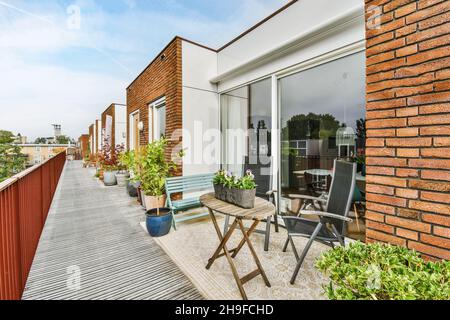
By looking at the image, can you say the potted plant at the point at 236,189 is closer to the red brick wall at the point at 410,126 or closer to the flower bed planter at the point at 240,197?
the flower bed planter at the point at 240,197

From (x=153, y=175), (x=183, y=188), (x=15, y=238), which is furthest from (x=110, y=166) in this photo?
(x=15, y=238)

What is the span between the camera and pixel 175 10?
4.49 meters

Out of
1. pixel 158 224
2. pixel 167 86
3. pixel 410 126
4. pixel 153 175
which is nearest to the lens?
pixel 410 126

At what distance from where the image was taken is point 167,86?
4.63 m

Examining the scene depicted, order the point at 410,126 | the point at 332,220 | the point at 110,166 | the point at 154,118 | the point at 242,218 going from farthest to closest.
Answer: the point at 110,166
the point at 154,118
the point at 332,220
the point at 242,218
the point at 410,126

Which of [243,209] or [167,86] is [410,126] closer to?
[243,209]

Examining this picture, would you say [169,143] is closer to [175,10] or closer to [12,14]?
[175,10]

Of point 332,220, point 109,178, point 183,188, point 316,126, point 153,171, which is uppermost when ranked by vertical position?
point 316,126

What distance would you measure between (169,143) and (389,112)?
12.8 ft

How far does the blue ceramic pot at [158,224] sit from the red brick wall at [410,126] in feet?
8.25

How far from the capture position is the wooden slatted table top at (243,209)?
71.2 inches

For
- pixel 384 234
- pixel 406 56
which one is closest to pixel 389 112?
pixel 406 56

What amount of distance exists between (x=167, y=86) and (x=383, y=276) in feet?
15.4

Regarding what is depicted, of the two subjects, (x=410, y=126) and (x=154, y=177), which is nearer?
(x=410, y=126)
